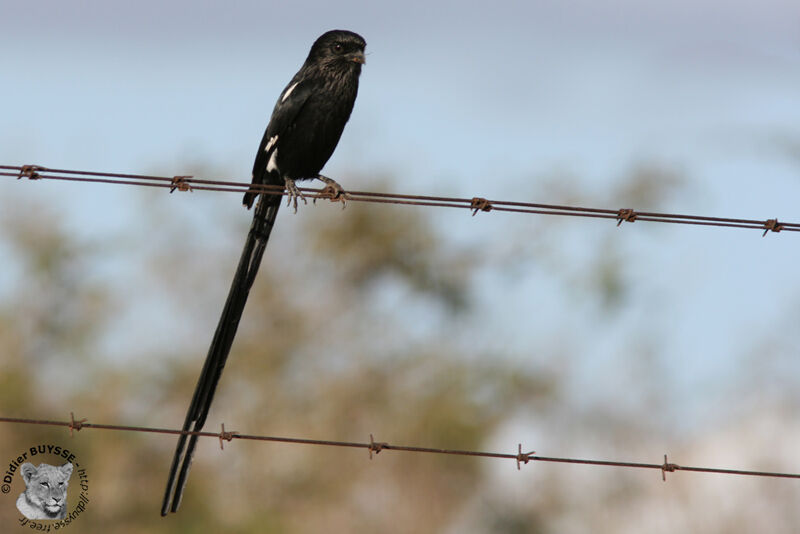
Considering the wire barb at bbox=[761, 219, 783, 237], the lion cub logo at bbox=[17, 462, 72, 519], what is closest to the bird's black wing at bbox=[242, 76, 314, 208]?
the lion cub logo at bbox=[17, 462, 72, 519]

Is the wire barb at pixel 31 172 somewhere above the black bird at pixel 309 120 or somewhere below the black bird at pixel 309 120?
below

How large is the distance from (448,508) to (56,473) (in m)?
9.23

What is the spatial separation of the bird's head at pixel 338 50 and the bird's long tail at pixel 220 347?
2.63ft

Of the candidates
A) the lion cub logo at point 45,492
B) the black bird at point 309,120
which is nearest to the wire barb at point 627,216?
the black bird at point 309,120

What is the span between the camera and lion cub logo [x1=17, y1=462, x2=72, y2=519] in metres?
5.56

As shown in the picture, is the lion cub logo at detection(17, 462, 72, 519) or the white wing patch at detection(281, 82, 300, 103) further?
the lion cub logo at detection(17, 462, 72, 519)

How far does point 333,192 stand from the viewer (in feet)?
15.0

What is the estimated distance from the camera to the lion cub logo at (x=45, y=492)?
556 cm

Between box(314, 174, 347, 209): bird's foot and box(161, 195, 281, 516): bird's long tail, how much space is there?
31 cm

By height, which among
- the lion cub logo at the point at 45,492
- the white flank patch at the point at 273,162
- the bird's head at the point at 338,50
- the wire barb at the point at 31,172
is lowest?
the lion cub logo at the point at 45,492

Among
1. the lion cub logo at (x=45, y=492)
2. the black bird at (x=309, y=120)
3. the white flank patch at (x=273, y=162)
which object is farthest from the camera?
the lion cub logo at (x=45, y=492)

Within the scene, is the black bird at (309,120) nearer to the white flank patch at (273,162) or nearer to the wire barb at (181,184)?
the white flank patch at (273,162)

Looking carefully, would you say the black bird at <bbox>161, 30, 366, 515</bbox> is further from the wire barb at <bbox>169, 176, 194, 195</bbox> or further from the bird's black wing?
the wire barb at <bbox>169, 176, 194, 195</bbox>

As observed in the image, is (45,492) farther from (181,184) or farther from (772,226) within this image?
(772,226)
